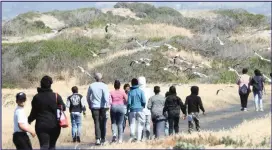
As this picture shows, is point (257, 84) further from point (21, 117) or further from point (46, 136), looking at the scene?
point (21, 117)

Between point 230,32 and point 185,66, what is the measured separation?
28848mm

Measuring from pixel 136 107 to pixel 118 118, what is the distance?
57 centimetres

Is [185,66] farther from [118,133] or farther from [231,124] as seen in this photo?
[118,133]

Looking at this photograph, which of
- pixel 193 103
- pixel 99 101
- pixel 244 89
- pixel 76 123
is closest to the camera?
pixel 99 101

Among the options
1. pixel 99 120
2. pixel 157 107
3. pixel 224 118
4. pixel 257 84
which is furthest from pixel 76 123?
pixel 257 84

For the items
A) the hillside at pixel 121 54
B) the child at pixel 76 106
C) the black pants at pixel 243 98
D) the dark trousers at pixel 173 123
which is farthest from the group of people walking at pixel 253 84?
the hillside at pixel 121 54

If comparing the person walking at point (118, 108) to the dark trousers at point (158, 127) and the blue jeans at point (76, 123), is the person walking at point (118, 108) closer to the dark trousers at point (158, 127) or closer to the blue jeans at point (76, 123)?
the dark trousers at point (158, 127)

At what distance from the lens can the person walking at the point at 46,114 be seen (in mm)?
11680

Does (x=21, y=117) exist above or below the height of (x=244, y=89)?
below

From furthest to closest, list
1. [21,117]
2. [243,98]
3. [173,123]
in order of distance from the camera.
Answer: [243,98]
[173,123]
[21,117]

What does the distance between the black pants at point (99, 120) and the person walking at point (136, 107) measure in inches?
24.3

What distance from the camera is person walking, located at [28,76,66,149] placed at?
38.3 feet

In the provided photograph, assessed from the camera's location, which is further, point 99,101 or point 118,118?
point 118,118

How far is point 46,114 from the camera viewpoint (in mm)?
11734
